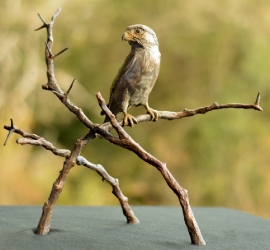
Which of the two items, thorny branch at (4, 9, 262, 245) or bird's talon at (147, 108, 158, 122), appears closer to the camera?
thorny branch at (4, 9, 262, 245)

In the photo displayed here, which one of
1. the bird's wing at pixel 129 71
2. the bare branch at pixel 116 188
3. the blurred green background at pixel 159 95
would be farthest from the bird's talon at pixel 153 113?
the blurred green background at pixel 159 95

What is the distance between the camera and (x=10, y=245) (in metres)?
1.42

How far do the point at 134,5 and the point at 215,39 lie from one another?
685 mm

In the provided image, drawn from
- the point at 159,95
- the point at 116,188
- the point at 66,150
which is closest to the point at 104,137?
the point at 66,150

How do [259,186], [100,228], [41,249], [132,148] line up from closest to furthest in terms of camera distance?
[41,249], [132,148], [100,228], [259,186]

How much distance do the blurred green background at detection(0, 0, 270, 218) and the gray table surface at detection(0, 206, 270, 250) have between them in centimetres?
105

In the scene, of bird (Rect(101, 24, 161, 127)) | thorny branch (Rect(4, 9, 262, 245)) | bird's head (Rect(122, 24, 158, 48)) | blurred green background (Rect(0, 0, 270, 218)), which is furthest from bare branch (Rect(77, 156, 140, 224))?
blurred green background (Rect(0, 0, 270, 218))

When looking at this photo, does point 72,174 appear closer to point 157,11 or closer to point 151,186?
point 151,186

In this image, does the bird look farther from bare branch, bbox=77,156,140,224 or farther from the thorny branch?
bare branch, bbox=77,156,140,224

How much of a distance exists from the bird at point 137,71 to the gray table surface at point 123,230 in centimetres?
41

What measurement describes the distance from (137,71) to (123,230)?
60 cm

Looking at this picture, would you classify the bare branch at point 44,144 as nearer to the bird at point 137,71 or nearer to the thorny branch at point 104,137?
the thorny branch at point 104,137

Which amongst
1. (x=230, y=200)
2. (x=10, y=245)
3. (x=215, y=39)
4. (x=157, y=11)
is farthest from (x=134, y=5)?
(x=10, y=245)

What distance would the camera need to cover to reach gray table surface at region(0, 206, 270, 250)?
1485 millimetres
